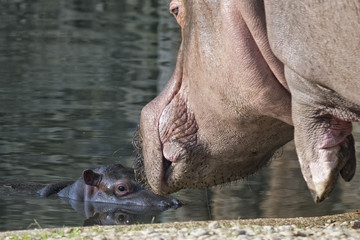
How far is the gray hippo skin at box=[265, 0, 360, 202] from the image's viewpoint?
11.3ft

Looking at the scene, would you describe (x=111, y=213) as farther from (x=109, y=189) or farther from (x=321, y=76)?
(x=321, y=76)

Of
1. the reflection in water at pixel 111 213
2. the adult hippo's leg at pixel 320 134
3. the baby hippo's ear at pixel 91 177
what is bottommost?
the reflection in water at pixel 111 213

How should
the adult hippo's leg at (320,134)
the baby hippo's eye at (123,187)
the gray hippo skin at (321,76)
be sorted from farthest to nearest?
the baby hippo's eye at (123,187) → the adult hippo's leg at (320,134) → the gray hippo skin at (321,76)

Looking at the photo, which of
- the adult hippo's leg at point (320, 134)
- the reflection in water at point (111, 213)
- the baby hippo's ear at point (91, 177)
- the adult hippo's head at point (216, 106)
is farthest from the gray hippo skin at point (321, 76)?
the baby hippo's ear at point (91, 177)

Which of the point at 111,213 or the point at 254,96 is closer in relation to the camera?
the point at 254,96

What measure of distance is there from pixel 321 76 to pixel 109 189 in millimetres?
4650

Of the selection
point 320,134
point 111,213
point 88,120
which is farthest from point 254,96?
point 88,120

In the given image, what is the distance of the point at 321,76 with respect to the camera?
3643 mm

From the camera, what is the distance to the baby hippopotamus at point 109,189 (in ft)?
24.8

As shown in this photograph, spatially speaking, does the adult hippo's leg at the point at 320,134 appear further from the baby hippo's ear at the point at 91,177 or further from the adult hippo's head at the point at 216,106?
the baby hippo's ear at the point at 91,177

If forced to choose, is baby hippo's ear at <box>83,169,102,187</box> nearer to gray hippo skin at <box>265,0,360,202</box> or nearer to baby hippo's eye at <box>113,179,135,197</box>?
baby hippo's eye at <box>113,179,135,197</box>

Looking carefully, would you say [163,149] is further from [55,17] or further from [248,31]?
A: [55,17]

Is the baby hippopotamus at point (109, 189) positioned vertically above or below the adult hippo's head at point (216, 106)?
below

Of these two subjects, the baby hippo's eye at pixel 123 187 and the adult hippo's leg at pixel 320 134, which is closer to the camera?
the adult hippo's leg at pixel 320 134
